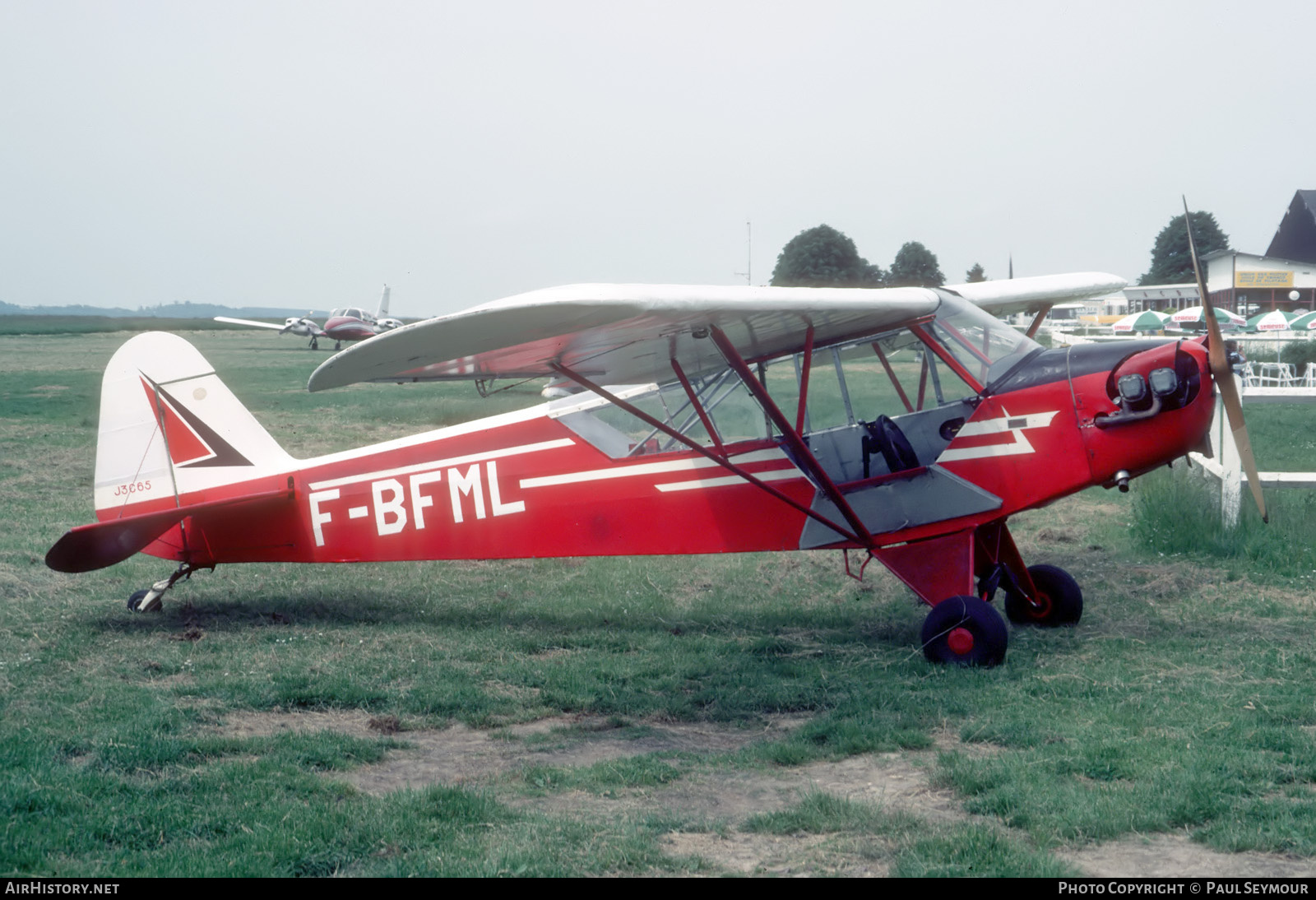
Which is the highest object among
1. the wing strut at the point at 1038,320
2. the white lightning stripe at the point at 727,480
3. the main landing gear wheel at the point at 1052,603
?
the wing strut at the point at 1038,320

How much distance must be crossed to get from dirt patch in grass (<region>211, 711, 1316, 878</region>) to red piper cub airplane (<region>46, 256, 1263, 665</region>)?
69.3 inches

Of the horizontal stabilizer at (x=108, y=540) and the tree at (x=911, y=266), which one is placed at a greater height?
the tree at (x=911, y=266)

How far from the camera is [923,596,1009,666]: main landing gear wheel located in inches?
242

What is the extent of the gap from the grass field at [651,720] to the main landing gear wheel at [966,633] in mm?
140

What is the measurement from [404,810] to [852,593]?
16.9ft

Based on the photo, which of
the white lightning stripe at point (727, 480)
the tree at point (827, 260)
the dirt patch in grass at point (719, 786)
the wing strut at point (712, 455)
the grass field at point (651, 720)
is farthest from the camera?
the tree at point (827, 260)

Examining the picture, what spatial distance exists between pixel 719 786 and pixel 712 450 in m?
2.77

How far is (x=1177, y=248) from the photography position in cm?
9469

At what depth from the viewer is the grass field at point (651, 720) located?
12.5ft

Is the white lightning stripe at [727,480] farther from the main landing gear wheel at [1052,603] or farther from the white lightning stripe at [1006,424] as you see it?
the main landing gear wheel at [1052,603]

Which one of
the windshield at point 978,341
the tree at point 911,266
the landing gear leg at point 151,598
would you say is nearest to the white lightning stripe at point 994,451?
the windshield at point 978,341

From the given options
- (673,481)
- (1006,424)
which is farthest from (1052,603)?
(673,481)

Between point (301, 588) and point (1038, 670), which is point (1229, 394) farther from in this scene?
point (301, 588)

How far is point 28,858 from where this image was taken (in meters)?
3.66
